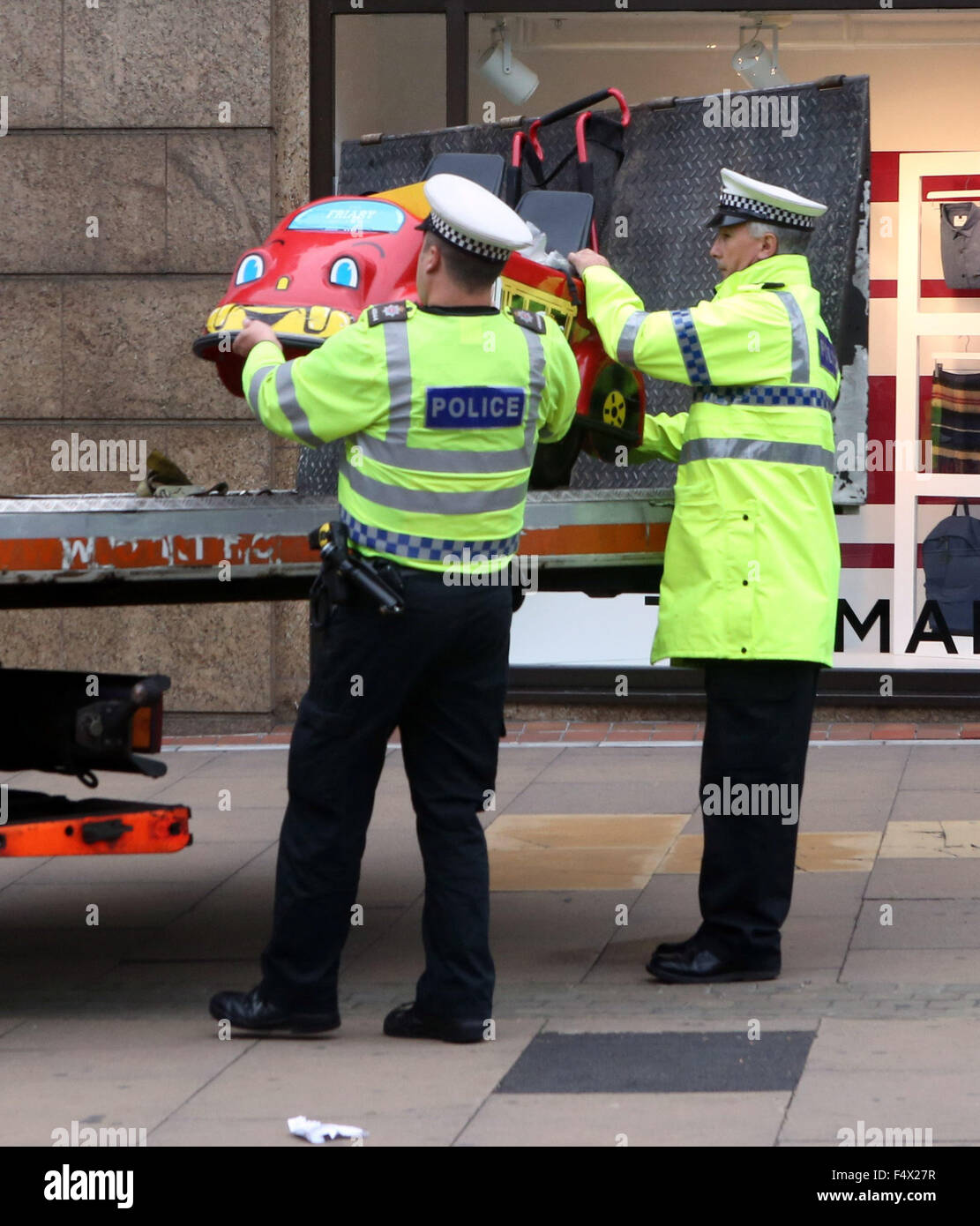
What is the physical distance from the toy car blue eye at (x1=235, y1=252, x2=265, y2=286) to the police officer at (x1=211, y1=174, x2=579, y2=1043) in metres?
0.49

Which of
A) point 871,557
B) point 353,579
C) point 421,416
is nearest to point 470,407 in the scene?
point 421,416

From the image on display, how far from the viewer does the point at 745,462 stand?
17.2ft

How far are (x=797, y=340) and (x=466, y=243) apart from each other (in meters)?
1.03

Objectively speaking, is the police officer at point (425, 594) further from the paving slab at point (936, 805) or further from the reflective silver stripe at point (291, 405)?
the paving slab at point (936, 805)

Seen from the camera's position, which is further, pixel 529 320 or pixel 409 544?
pixel 529 320

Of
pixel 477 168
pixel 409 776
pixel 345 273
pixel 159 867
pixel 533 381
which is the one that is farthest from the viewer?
pixel 159 867

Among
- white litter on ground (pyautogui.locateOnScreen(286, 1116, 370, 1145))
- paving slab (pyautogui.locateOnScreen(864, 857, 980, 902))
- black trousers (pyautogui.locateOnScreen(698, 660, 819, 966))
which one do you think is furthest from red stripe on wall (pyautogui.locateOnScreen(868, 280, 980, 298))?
white litter on ground (pyautogui.locateOnScreen(286, 1116, 370, 1145))

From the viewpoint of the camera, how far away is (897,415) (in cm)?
1080

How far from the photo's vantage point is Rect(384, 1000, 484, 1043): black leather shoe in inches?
190

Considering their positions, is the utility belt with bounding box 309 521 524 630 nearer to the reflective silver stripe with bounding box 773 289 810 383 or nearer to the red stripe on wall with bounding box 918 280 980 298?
the reflective silver stripe with bounding box 773 289 810 383

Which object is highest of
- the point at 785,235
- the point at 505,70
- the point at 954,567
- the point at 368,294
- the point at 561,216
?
the point at 505,70

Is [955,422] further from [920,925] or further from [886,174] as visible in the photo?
[920,925]

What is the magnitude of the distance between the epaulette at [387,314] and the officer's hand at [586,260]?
83cm
